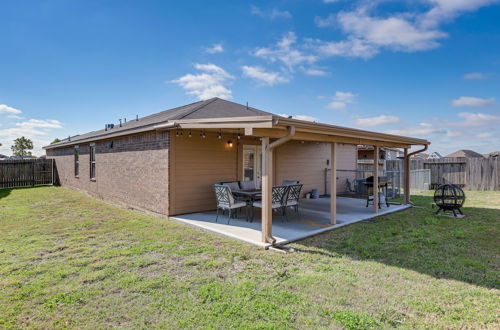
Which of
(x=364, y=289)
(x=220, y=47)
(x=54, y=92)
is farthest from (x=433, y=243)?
(x=54, y=92)

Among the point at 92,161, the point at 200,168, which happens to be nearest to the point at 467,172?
the point at 200,168

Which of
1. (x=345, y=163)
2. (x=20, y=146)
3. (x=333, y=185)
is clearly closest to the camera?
(x=333, y=185)

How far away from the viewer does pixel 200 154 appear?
803 centimetres

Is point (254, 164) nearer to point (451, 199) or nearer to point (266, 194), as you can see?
point (266, 194)

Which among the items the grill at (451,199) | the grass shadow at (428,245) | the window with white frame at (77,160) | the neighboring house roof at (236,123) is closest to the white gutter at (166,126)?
the neighboring house roof at (236,123)

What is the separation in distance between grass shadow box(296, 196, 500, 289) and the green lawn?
2cm

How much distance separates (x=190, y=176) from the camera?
7809 millimetres

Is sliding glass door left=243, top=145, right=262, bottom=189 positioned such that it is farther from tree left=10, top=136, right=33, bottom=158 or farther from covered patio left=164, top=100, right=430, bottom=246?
tree left=10, top=136, right=33, bottom=158

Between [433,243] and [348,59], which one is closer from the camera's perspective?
[433,243]

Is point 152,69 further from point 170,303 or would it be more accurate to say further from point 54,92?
point 170,303

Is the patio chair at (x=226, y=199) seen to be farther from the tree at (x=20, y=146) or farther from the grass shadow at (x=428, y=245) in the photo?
the tree at (x=20, y=146)

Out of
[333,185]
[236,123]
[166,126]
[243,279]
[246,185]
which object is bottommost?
[243,279]

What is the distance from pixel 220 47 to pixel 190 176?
7126 millimetres

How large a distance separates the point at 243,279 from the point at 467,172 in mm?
16938
